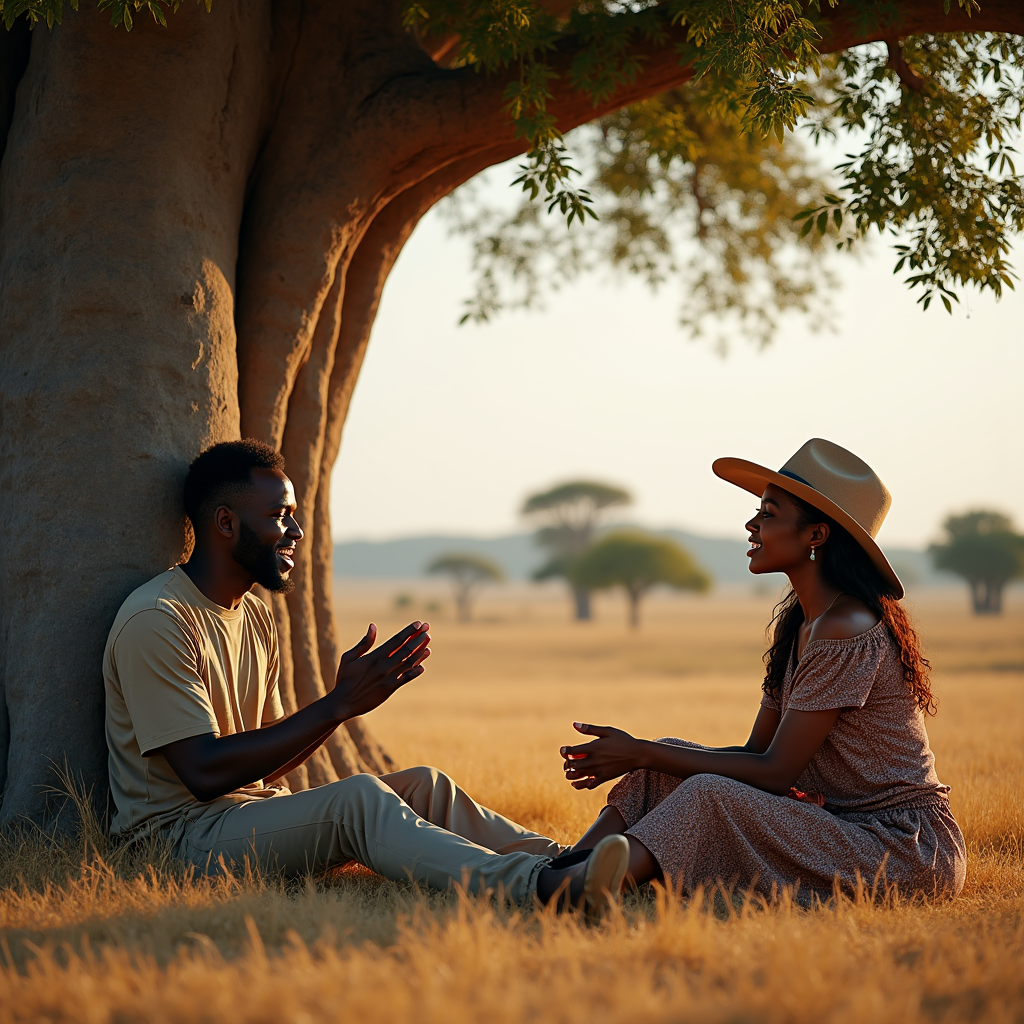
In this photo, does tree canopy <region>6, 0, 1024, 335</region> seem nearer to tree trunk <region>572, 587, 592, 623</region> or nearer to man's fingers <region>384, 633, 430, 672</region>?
man's fingers <region>384, 633, 430, 672</region>

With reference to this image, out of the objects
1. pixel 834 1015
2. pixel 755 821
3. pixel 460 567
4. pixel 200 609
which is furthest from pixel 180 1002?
pixel 460 567

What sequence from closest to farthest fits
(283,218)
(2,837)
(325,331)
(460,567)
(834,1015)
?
(834,1015)
(2,837)
(283,218)
(325,331)
(460,567)

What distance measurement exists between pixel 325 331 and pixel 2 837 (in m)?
3.25

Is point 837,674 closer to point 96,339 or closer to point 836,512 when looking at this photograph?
point 836,512

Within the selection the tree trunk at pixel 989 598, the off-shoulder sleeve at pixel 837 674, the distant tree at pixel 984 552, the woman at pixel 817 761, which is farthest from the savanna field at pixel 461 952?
the tree trunk at pixel 989 598

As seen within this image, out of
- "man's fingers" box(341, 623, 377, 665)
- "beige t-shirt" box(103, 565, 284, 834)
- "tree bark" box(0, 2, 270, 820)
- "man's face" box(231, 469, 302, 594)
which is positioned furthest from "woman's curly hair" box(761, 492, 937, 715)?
"tree bark" box(0, 2, 270, 820)

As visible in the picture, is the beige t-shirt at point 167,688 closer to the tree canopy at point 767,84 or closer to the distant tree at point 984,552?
the tree canopy at point 767,84

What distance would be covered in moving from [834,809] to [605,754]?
1028 mm

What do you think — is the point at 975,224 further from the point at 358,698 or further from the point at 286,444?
the point at 358,698

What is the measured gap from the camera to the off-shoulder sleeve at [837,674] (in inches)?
164

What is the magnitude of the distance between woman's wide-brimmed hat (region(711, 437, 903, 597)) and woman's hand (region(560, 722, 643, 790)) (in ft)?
4.22

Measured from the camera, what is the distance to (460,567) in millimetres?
79688

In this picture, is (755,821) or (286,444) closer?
(755,821)

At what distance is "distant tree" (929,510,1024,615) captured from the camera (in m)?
62.6
